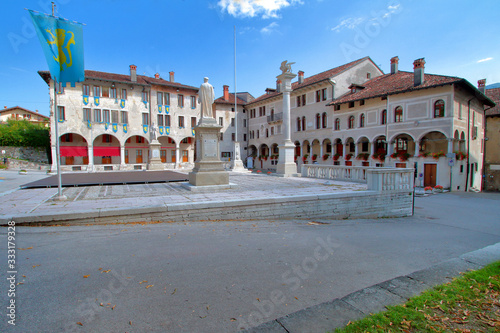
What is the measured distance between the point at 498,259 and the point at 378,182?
5800 millimetres

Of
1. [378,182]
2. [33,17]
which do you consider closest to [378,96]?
[378,182]

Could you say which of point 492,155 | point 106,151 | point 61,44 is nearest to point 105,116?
point 106,151

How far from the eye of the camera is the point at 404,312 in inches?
106

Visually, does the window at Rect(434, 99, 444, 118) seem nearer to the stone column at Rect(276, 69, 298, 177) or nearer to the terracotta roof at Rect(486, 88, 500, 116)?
the terracotta roof at Rect(486, 88, 500, 116)

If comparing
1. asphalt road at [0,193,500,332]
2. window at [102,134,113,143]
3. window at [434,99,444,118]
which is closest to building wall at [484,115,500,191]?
window at [434,99,444,118]

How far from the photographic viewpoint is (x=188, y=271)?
3811mm

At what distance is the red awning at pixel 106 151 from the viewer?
3381cm

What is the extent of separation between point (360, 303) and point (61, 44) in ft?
34.2

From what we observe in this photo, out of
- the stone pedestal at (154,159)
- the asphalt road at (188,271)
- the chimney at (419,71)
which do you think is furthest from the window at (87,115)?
the chimney at (419,71)

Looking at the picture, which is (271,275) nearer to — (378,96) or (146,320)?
(146,320)

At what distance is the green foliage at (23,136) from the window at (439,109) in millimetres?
47300

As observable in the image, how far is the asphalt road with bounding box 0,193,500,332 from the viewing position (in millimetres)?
2746

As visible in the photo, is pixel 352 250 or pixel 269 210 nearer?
pixel 352 250

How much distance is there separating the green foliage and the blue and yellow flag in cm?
3561
